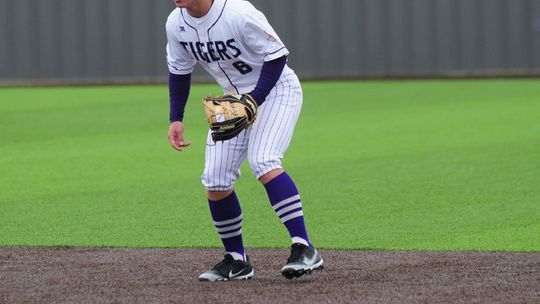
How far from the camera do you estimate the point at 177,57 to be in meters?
5.68

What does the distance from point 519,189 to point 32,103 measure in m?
9.59

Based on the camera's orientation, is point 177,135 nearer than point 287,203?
No

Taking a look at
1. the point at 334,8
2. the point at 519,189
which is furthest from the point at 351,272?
the point at 334,8

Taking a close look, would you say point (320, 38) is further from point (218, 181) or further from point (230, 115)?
point (230, 115)

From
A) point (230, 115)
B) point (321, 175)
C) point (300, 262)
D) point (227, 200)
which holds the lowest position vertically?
point (321, 175)

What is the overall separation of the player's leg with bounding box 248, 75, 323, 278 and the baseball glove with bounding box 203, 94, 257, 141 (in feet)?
0.33

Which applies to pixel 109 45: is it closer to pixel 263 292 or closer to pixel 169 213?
pixel 169 213

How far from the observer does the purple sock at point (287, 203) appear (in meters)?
5.38

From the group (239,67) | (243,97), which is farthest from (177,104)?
(243,97)

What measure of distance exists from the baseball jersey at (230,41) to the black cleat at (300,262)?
790 millimetres

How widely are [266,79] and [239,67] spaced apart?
19cm

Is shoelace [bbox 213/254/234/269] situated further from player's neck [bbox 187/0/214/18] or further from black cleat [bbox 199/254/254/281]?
player's neck [bbox 187/0/214/18]

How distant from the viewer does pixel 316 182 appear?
938 centimetres

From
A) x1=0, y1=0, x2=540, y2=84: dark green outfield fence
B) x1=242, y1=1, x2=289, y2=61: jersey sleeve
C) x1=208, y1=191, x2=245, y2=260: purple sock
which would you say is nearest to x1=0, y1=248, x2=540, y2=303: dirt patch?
x1=208, y1=191, x2=245, y2=260: purple sock
